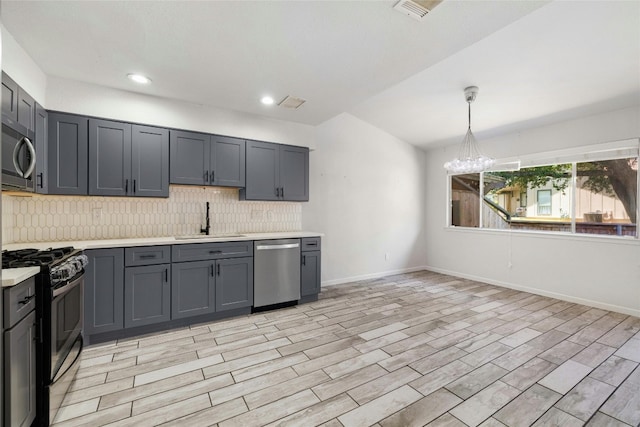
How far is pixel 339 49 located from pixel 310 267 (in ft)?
8.93

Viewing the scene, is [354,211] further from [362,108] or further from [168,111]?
[168,111]

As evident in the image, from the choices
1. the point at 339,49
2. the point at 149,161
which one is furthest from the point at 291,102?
the point at 149,161

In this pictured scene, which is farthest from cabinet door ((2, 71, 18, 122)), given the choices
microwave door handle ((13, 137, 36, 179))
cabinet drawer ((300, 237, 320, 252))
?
cabinet drawer ((300, 237, 320, 252))

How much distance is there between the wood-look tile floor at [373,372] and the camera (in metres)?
1.94

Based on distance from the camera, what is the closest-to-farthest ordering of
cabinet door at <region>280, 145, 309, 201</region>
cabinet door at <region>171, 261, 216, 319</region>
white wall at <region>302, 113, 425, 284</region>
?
cabinet door at <region>171, 261, 216, 319</region> < cabinet door at <region>280, 145, 309, 201</region> < white wall at <region>302, 113, 425, 284</region>

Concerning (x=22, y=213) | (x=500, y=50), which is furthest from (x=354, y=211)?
(x=22, y=213)

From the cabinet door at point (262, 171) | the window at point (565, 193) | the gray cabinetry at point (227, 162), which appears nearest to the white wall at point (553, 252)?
the window at point (565, 193)

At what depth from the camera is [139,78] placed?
299cm

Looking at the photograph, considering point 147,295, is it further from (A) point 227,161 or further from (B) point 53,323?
(A) point 227,161

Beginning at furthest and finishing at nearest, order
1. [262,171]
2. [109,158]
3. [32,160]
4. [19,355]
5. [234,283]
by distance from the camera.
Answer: [262,171], [234,283], [109,158], [32,160], [19,355]

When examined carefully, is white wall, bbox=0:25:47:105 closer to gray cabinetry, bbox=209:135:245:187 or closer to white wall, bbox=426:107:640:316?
gray cabinetry, bbox=209:135:245:187

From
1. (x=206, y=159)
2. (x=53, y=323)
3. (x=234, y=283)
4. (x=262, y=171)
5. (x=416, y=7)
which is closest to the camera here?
(x=53, y=323)

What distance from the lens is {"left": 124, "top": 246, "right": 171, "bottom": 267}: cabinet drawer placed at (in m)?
2.96

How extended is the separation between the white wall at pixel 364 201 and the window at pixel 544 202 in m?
2.13
